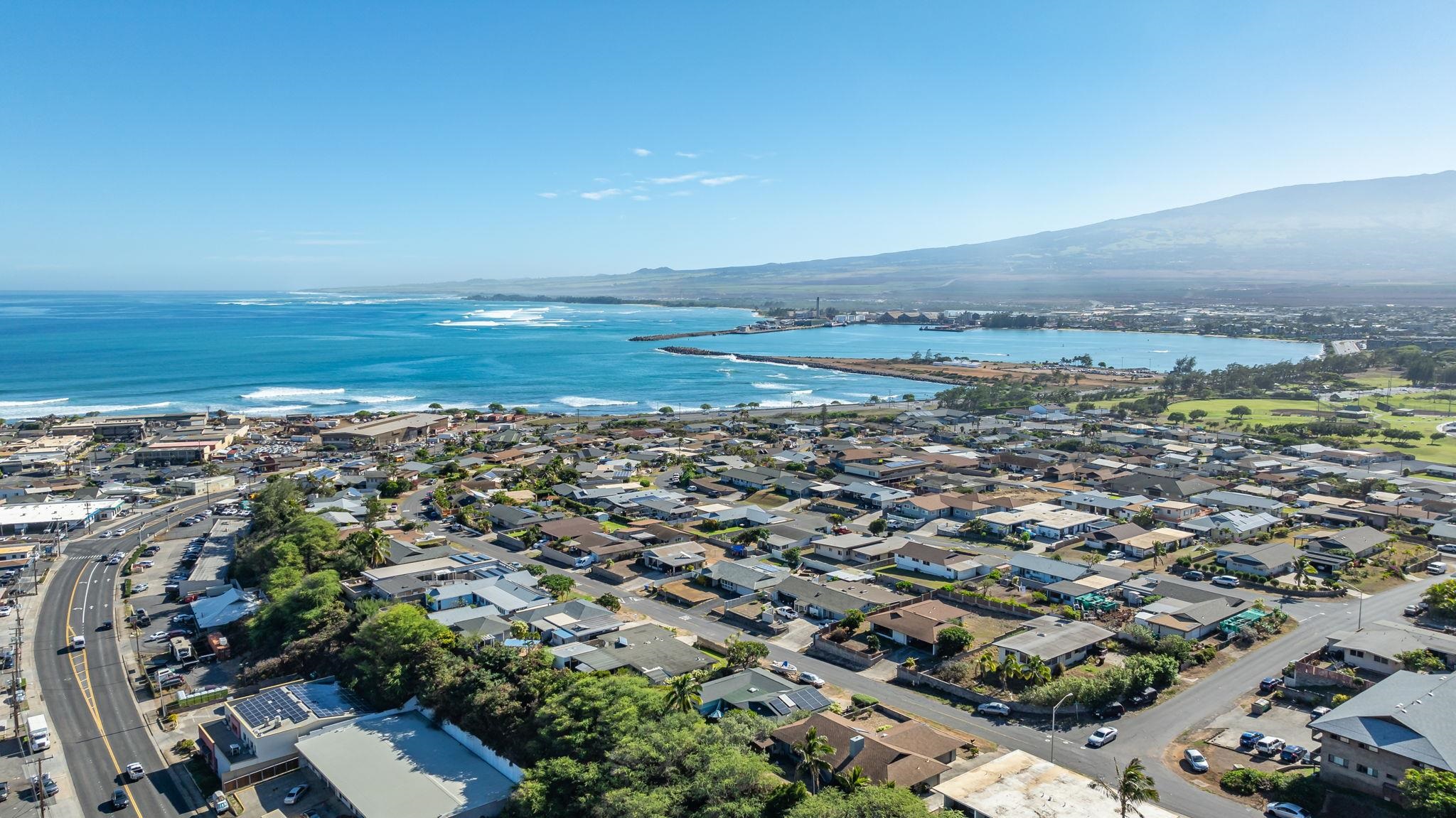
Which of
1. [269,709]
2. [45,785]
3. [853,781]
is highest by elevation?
[853,781]

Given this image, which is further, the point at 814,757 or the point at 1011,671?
the point at 1011,671

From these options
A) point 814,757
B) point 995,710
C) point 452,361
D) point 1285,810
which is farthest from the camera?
point 452,361

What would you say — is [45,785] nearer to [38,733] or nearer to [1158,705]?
[38,733]

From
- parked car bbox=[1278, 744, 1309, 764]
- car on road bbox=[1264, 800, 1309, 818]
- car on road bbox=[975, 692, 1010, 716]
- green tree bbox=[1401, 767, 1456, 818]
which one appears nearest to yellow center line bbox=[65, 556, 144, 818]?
car on road bbox=[975, 692, 1010, 716]

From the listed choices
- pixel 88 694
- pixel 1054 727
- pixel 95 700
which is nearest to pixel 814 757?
pixel 1054 727

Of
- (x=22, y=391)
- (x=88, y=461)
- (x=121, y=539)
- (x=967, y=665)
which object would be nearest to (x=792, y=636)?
(x=967, y=665)

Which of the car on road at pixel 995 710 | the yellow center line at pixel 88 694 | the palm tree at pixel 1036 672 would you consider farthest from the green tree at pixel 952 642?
the yellow center line at pixel 88 694
